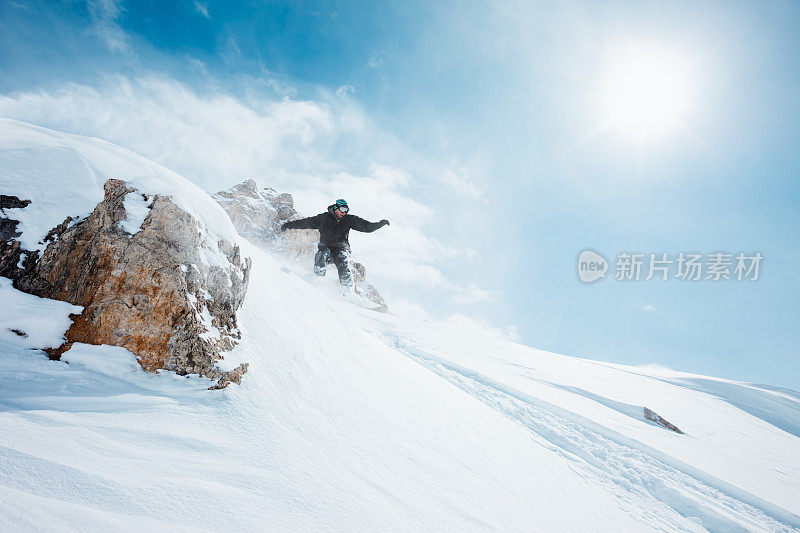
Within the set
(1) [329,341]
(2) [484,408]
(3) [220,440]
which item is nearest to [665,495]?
(2) [484,408]

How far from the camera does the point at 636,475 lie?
5.38 meters

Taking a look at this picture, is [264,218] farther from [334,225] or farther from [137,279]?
[137,279]

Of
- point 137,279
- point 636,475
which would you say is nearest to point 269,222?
point 137,279

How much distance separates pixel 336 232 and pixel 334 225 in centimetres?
24

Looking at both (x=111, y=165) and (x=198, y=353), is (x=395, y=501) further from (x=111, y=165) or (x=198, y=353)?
(x=111, y=165)

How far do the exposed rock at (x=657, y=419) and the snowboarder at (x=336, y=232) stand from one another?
841 centimetres

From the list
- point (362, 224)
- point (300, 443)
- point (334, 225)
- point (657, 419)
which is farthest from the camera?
point (362, 224)

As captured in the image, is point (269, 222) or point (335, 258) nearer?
point (335, 258)

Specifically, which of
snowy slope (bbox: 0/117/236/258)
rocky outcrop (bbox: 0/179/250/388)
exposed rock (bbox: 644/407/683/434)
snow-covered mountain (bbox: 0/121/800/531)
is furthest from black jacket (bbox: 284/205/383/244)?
exposed rock (bbox: 644/407/683/434)

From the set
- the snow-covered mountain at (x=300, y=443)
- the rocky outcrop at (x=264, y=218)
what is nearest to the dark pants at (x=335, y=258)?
the snow-covered mountain at (x=300, y=443)

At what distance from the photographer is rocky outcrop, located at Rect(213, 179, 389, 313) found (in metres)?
33.4

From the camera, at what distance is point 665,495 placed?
5.05 m

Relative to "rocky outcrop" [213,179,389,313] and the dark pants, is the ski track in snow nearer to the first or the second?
the dark pants

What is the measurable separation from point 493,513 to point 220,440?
2.54 m
